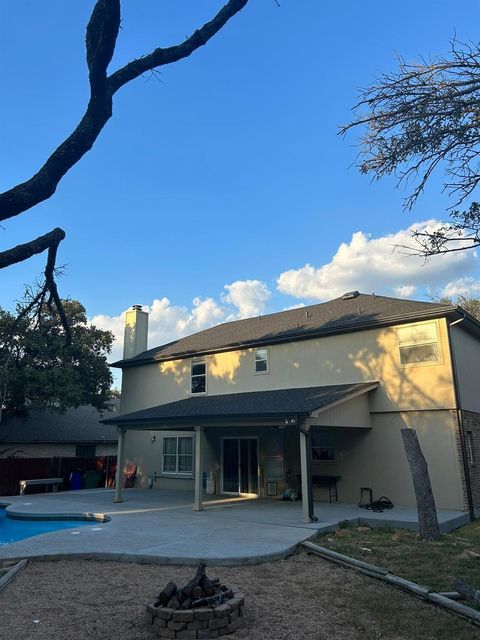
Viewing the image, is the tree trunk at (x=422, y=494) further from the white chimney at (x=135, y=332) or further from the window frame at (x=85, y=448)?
the window frame at (x=85, y=448)

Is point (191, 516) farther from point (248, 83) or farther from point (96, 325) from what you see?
point (96, 325)

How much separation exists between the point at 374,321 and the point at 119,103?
11533 millimetres

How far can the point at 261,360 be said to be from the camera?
17.5 m

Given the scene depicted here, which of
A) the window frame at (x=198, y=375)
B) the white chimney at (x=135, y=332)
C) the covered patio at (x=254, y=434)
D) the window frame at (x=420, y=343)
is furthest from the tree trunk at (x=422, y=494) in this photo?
the white chimney at (x=135, y=332)

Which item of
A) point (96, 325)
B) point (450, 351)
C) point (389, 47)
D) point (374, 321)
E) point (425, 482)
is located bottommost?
point (425, 482)

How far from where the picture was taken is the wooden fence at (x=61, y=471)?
19.3 meters

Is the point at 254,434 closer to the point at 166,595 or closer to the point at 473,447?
the point at 473,447

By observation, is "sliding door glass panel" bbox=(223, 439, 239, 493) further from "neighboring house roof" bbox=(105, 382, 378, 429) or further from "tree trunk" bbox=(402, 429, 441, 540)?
"tree trunk" bbox=(402, 429, 441, 540)

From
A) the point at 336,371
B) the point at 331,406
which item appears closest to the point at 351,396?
the point at 331,406

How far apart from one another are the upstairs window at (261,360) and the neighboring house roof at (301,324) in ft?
1.08

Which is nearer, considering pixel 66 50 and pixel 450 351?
pixel 66 50

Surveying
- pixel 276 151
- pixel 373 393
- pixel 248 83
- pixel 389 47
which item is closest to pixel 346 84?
pixel 389 47

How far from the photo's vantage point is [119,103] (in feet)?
14.4

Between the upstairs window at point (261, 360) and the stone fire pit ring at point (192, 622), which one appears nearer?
the stone fire pit ring at point (192, 622)
